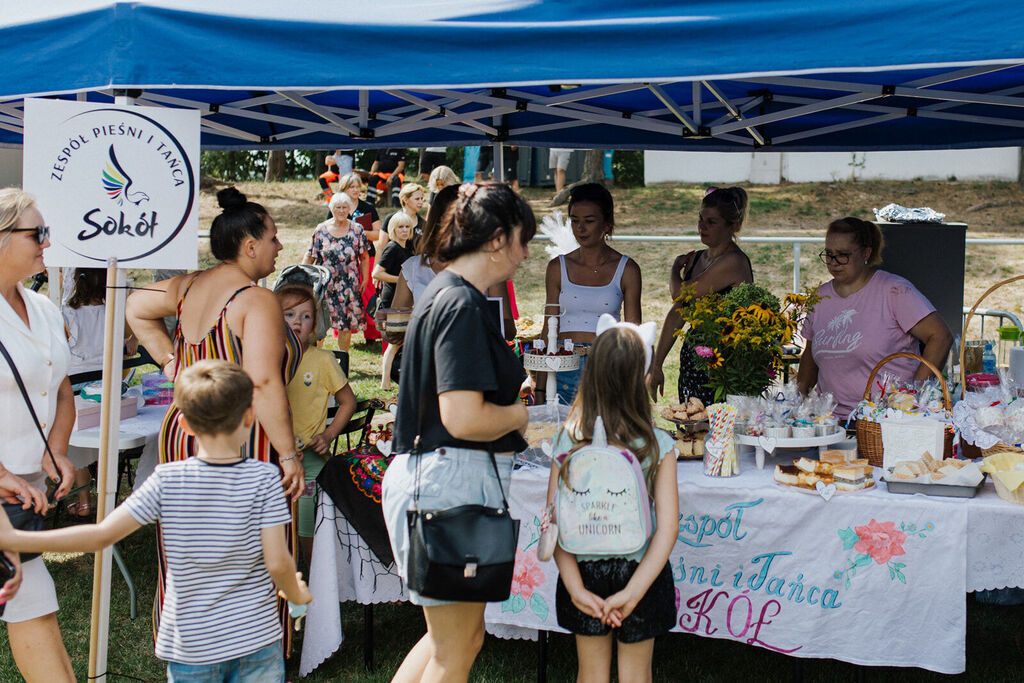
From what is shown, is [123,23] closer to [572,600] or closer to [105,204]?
[105,204]

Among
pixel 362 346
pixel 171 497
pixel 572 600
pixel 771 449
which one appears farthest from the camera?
pixel 362 346

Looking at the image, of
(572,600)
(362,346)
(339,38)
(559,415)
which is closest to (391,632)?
(559,415)

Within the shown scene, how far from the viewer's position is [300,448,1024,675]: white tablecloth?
2783 millimetres

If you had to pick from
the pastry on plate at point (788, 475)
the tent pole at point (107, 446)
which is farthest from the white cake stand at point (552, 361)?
the tent pole at point (107, 446)

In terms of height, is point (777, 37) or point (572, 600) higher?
point (777, 37)

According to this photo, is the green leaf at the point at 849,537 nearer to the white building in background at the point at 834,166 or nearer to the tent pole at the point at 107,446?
the tent pole at the point at 107,446

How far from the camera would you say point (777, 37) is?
98.9 inches

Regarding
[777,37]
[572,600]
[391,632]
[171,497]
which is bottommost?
[391,632]

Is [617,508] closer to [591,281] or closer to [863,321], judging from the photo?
[863,321]

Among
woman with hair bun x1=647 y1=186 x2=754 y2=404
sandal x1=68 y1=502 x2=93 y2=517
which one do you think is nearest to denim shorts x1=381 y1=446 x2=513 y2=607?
woman with hair bun x1=647 y1=186 x2=754 y2=404

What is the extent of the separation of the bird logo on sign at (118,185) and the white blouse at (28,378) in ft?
1.19

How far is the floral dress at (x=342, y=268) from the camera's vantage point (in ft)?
28.9

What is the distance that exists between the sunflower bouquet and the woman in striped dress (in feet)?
4.47

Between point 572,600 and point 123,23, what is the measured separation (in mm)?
1968
